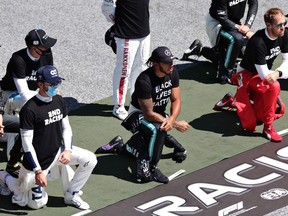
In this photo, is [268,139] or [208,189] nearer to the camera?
[208,189]

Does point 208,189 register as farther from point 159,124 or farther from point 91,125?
point 91,125

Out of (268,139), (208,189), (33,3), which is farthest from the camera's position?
(33,3)

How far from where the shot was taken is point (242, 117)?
1245cm

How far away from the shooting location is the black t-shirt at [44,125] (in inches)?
402

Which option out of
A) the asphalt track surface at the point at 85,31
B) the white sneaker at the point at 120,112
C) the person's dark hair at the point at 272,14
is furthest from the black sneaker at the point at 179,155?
the asphalt track surface at the point at 85,31

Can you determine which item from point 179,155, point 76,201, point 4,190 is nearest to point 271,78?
point 179,155

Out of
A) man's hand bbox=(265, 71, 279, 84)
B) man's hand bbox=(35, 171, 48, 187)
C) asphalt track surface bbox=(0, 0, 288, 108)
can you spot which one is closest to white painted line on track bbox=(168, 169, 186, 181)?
man's hand bbox=(265, 71, 279, 84)

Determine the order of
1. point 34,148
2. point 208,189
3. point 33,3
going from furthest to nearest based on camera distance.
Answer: point 33,3 < point 208,189 < point 34,148

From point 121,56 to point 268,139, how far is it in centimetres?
228

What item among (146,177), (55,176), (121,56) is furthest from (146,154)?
(121,56)

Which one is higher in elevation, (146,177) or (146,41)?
(146,41)

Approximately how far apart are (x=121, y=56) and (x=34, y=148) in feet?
9.37

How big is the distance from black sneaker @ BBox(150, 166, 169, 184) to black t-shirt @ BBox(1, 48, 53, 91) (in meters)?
1.87

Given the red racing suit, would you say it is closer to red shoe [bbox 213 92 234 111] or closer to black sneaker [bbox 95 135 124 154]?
red shoe [bbox 213 92 234 111]
